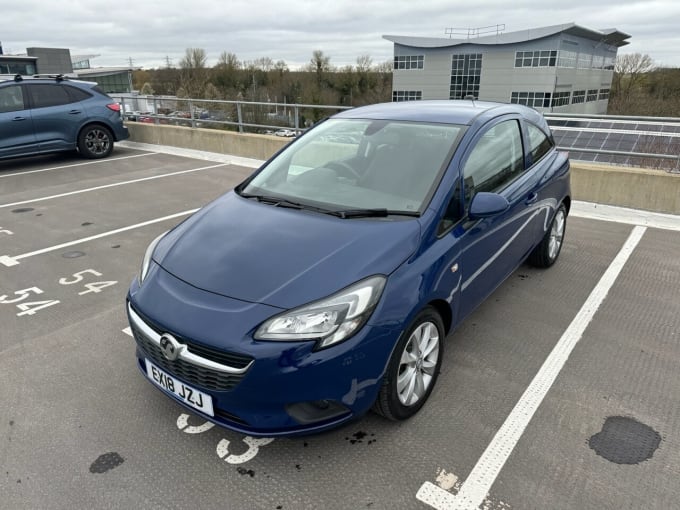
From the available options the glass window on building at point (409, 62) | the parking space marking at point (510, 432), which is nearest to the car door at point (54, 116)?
the parking space marking at point (510, 432)

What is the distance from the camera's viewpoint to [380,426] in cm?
262

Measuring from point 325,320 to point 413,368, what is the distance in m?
0.68

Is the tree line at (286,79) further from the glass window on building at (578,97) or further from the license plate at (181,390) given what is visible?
the license plate at (181,390)

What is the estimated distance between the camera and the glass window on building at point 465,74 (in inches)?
2623

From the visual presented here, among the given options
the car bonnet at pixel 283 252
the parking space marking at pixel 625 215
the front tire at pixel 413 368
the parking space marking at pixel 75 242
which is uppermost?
the car bonnet at pixel 283 252

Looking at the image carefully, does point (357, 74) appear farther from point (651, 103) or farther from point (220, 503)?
point (220, 503)

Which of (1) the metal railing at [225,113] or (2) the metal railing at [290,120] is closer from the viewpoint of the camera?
(2) the metal railing at [290,120]

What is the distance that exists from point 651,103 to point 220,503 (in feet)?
224

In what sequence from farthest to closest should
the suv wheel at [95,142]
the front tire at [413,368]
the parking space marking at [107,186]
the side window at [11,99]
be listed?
the suv wheel at [95,142] < the side window at [11,99] < the parking space marking at [107,186] < the front tire at [413,368]

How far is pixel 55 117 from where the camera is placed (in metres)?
9.49

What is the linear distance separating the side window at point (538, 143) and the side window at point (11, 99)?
915 centimetres

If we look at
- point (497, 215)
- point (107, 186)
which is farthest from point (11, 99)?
point (497, 215)

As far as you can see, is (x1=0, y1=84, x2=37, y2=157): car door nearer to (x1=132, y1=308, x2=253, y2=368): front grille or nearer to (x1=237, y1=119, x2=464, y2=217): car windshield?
(x1=237, y1=119, x2=464, y2=217): car windshield

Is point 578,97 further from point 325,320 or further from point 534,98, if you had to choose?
point 325,320
